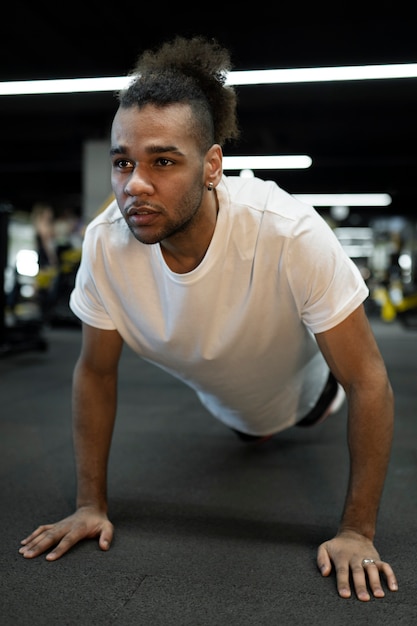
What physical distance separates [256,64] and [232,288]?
4026mm

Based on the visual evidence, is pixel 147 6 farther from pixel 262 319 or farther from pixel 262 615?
pixel 262 615

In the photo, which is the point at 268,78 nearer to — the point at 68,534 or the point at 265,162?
the point at 265,162

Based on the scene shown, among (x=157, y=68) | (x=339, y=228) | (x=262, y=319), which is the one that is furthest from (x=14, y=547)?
(x=339, y=228)

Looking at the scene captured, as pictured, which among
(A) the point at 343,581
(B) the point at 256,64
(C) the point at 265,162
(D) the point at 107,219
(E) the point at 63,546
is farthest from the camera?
(C) the point at 265,162

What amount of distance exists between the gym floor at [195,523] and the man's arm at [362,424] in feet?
0.28

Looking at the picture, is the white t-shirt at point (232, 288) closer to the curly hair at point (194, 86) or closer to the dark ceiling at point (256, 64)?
the curly hair at point (194, 86)

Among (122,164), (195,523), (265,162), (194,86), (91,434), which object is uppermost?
(265,162)

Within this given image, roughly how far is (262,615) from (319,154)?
10.1 metres

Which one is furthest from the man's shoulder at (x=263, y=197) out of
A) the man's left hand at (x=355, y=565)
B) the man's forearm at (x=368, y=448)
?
the man's left hand at (x=355, y=565)

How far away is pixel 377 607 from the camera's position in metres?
1.10

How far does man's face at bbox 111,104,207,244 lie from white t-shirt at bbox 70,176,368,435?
0.49 feet

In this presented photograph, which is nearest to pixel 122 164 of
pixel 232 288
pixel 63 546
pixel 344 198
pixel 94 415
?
pixel 232 288

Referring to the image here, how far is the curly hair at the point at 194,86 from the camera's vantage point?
46.6 inches

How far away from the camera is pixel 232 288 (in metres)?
1.33
